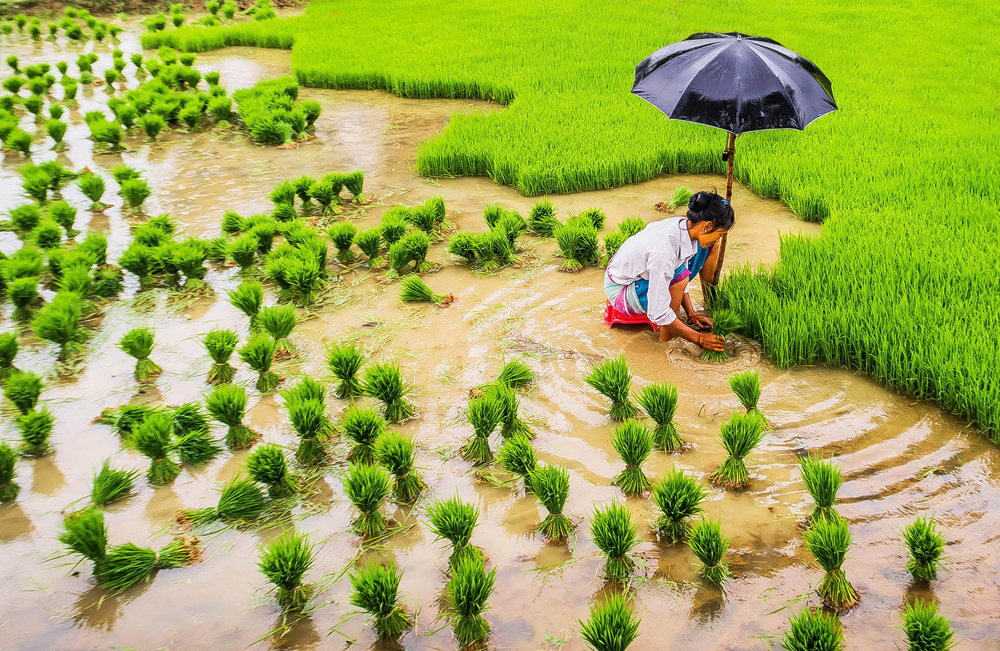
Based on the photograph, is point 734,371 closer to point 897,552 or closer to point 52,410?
point 897,552

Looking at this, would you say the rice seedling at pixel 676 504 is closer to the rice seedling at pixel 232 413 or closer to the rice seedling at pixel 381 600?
the rice seedling at pixel 381 600

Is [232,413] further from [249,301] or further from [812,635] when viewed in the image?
[812,635]

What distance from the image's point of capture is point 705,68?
344cm

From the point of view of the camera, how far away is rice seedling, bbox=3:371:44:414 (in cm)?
338

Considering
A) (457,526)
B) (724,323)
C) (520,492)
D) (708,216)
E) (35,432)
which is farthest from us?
(724,323)

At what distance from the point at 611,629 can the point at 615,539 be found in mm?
380

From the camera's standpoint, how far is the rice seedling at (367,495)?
2779mm

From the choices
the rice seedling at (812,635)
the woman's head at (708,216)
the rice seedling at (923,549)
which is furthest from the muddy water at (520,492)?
the woman's head at (708,216)

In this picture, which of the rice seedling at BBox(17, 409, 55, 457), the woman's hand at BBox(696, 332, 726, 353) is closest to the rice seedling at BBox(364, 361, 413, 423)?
the rice seedling at BBox(17, 409, 55, 457)

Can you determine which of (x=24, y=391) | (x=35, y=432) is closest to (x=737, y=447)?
(x=35, y=432)

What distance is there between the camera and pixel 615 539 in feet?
8.36

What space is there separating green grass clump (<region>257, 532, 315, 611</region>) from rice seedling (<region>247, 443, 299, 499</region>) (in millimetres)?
393

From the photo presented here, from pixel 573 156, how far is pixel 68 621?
15.6 ft

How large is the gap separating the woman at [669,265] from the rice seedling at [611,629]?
175 centimetres
